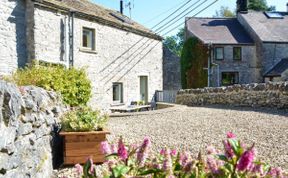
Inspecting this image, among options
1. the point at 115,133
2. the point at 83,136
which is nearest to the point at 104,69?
the point at 115,133

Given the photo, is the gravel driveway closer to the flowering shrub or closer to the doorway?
the flowering shrub

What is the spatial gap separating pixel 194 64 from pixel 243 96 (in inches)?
535

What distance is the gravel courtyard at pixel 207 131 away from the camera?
636cm

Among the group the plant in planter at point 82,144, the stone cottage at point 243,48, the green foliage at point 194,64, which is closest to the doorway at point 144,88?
the green foliage at point 194,64

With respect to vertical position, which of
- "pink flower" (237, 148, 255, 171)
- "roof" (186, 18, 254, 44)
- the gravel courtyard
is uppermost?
"roof" (186, 18, 254, 44)

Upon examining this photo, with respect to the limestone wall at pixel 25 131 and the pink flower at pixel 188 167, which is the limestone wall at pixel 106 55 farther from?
the pink flower at pixel 188 167

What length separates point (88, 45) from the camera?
1542cm

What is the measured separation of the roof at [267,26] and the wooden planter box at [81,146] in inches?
956

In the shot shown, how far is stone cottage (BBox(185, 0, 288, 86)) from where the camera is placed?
2738 cm

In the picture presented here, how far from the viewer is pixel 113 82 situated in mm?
17188

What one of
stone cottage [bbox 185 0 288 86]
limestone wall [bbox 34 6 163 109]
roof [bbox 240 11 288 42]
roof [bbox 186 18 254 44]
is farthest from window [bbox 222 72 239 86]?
limestone wall [bbox 34 6 163 109]

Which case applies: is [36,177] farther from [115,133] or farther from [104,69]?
[104,69]

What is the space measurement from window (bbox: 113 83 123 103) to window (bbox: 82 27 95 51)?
2863 millimetres

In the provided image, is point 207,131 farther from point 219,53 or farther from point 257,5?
point 257,5
